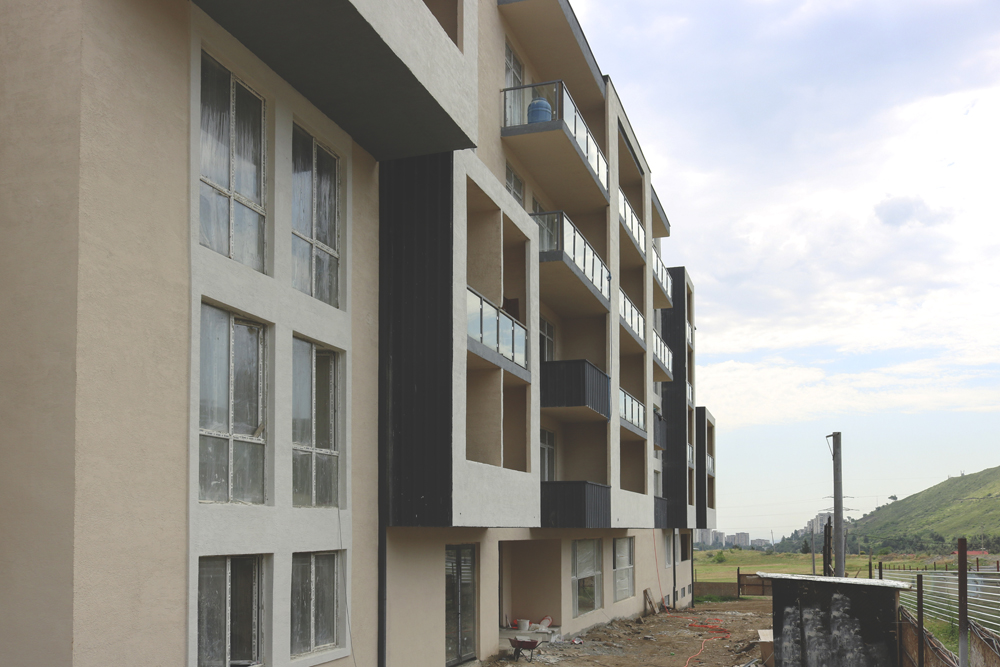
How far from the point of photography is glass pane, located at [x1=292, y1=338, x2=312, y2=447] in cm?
1277

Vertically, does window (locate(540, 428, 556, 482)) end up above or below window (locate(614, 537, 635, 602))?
above

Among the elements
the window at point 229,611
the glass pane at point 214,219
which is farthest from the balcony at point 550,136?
the window at point 229,611

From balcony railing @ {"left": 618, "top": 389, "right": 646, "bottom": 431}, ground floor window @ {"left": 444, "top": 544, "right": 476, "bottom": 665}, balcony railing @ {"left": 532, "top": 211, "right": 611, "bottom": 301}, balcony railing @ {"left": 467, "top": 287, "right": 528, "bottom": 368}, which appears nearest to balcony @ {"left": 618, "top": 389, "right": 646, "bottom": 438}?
balcony railing @ {"left": 618, "top": 389, "right": 646, "bottom": 431}

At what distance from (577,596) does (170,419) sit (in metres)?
19.5

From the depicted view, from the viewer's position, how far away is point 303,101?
43.0 ft

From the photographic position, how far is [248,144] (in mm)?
11875

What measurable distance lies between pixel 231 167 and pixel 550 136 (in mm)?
12642

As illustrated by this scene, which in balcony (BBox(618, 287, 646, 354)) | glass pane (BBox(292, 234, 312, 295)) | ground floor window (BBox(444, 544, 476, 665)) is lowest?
ground floor window (BBox(444, 544, 476, 665))

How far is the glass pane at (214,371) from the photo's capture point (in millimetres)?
10656

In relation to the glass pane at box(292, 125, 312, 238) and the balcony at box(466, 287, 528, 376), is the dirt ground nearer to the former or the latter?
the balcony at box(466, 287, 528, 376)

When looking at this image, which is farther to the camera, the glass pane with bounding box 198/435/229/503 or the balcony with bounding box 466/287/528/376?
the balcony with bounding box 466/287/528/376

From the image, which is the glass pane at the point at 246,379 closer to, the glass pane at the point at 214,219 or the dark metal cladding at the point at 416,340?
the glass pane at the point at 214,219

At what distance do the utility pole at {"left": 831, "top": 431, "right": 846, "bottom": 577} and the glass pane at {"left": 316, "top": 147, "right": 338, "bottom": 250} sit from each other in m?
18.4

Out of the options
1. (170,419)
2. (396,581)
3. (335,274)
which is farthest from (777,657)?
(170,419)
